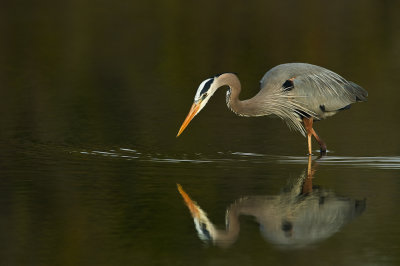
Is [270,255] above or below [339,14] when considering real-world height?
below

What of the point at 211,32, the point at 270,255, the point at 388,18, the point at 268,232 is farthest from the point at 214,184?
the point at 388,18

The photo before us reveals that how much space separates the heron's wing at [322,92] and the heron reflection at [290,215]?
2.68 metres

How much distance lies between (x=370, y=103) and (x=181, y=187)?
6903mm

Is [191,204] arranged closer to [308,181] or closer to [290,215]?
[290,215]

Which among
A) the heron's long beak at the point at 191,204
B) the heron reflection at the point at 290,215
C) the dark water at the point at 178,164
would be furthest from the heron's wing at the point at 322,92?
the heron's long beak at the point at 191,204

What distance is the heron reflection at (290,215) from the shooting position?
7634mm

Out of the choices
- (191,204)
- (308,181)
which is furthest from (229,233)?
(308,181)

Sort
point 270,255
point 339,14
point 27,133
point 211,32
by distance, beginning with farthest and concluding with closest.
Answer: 1. point 339,14
2. point 211,32
3. point 27,133
4. point 270,255

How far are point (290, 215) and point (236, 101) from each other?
358 centimetres

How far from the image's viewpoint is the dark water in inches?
291

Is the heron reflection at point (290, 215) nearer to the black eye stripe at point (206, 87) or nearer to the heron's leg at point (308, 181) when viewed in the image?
the heron's leg at point (308, 181)

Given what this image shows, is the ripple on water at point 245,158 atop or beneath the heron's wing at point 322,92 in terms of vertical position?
beneath

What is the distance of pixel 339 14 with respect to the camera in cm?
3472

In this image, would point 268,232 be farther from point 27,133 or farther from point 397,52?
point 397,52
